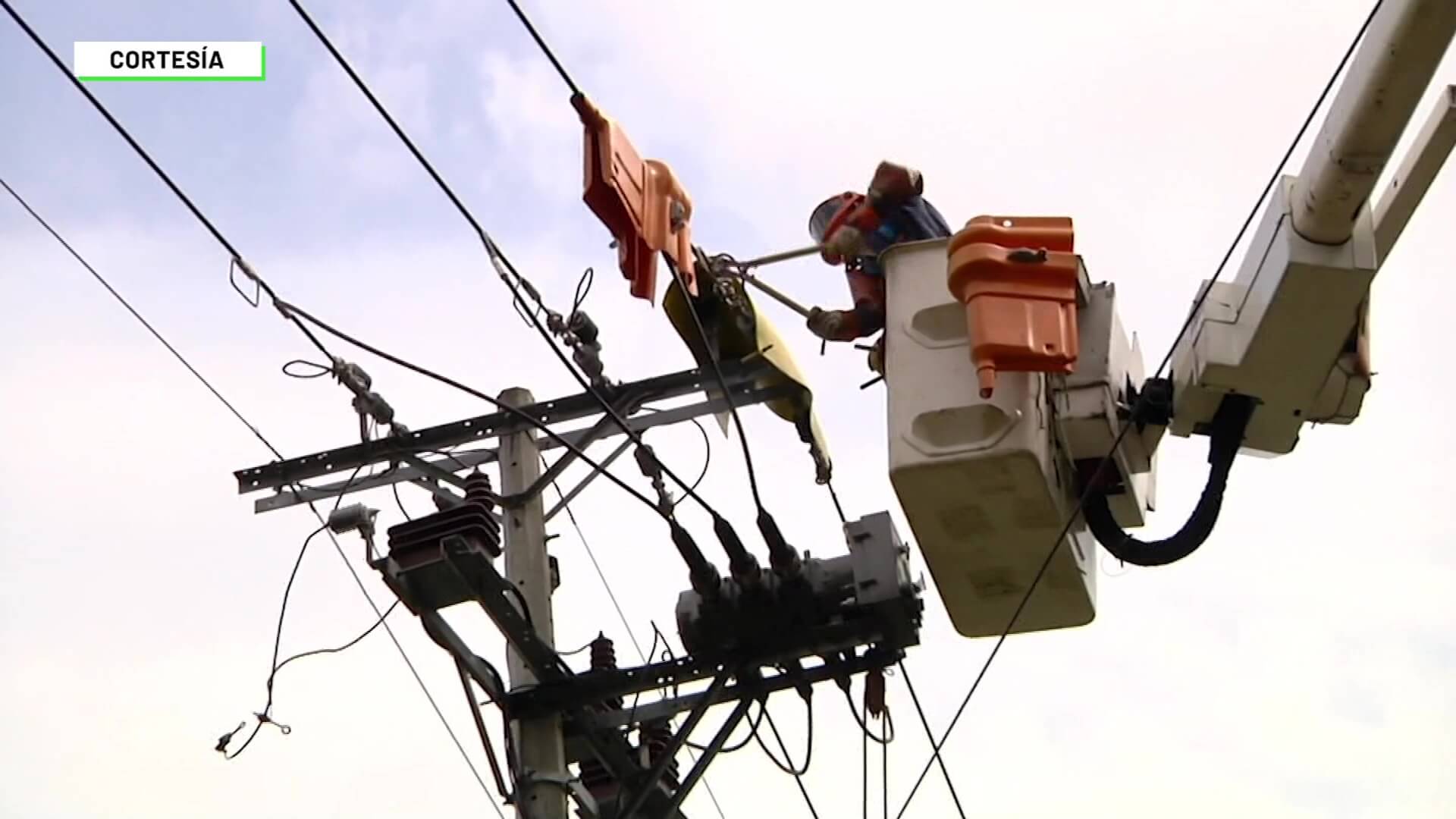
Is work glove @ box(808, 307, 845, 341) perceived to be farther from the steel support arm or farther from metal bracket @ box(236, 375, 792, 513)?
the steel support arm

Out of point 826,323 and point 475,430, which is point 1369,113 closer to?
point 826,323

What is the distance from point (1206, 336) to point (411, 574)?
111 inches

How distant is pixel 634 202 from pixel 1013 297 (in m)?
1.39

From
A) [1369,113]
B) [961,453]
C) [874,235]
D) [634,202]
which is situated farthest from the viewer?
[874,235]

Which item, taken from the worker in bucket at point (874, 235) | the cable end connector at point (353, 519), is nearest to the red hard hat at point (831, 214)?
the worker in bucket at point (874, 235)

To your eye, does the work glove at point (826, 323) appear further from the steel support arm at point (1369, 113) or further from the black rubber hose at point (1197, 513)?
the steel support arm at point (1369, 113)

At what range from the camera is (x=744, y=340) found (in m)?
8.36

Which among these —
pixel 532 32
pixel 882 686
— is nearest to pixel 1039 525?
pixel 882 686

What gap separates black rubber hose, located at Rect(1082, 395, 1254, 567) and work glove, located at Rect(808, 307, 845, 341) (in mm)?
1136

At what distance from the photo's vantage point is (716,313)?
827cm

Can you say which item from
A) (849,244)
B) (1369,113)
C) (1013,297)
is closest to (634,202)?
(1013,297)

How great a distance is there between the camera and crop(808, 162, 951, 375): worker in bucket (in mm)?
8164

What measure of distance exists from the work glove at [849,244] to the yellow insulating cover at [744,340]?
0.36 meters

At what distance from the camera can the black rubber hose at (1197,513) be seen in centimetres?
745
